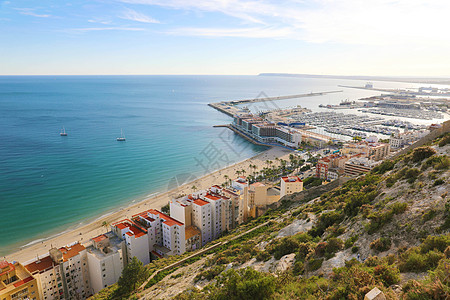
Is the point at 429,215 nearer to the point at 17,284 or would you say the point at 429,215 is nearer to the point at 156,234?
the point at 156,234

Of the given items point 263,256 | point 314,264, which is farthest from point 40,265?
point 314,264

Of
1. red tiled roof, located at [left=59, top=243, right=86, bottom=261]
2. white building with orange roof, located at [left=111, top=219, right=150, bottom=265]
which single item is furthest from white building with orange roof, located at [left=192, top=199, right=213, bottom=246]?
red tiled roof, located at [left=59, top=243, right=86, bottom=261]

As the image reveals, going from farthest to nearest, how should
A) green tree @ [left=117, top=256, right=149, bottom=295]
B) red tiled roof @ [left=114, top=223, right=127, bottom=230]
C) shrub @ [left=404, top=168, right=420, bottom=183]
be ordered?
red tiled roof @ [left=114, top=223, right=127, bottom=230] → green tree @ [left=117, top=256, right=149, bottom=295] → shrub @ [left=404, top=168, right=420, bottom=183]

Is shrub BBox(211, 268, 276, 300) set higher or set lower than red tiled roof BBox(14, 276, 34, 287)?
higher

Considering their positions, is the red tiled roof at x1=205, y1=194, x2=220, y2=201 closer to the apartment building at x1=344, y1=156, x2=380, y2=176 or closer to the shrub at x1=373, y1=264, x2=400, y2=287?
the apartment building at x1=344, y1=156, x2=380, y2=176

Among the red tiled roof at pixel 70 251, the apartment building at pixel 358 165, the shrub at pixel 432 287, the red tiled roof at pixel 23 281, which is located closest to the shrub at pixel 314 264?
the shrub at pixel 432 287
